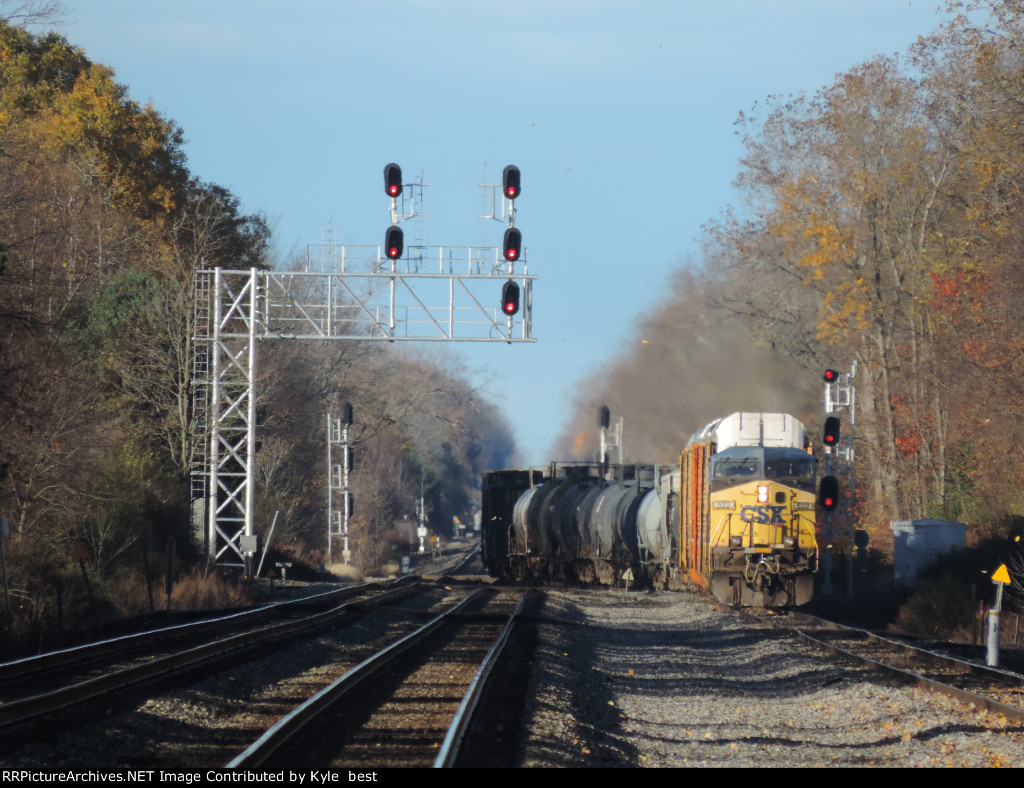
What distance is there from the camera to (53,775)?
8.57 m

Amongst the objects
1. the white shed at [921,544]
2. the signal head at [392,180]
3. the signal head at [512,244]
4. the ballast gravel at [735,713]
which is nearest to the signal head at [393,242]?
the signal head at [392,180]

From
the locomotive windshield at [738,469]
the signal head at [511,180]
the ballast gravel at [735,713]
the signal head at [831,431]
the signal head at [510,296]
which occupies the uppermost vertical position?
the signal head at [511,180]

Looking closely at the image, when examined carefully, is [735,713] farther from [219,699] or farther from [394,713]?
[219,699]

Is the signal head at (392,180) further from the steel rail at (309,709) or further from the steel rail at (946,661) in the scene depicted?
the steel rail at (946,661)

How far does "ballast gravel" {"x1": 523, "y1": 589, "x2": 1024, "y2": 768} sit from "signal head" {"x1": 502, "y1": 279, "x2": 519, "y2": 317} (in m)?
9.76

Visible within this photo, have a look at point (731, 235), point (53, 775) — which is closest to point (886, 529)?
point (731, 235)

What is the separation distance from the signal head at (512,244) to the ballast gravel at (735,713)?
9.11 m

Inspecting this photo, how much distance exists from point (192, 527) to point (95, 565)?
885 cm

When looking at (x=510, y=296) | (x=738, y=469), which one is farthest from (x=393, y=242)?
(x=738, y=469)

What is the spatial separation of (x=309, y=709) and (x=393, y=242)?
16476 millimetres

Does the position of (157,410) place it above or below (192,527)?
above

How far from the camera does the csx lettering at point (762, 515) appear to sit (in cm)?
2356

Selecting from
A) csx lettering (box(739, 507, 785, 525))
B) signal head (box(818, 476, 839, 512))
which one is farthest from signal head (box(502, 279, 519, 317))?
signal head (box(818, 476, 839, 512))

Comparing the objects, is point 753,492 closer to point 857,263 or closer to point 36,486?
point 36,486
